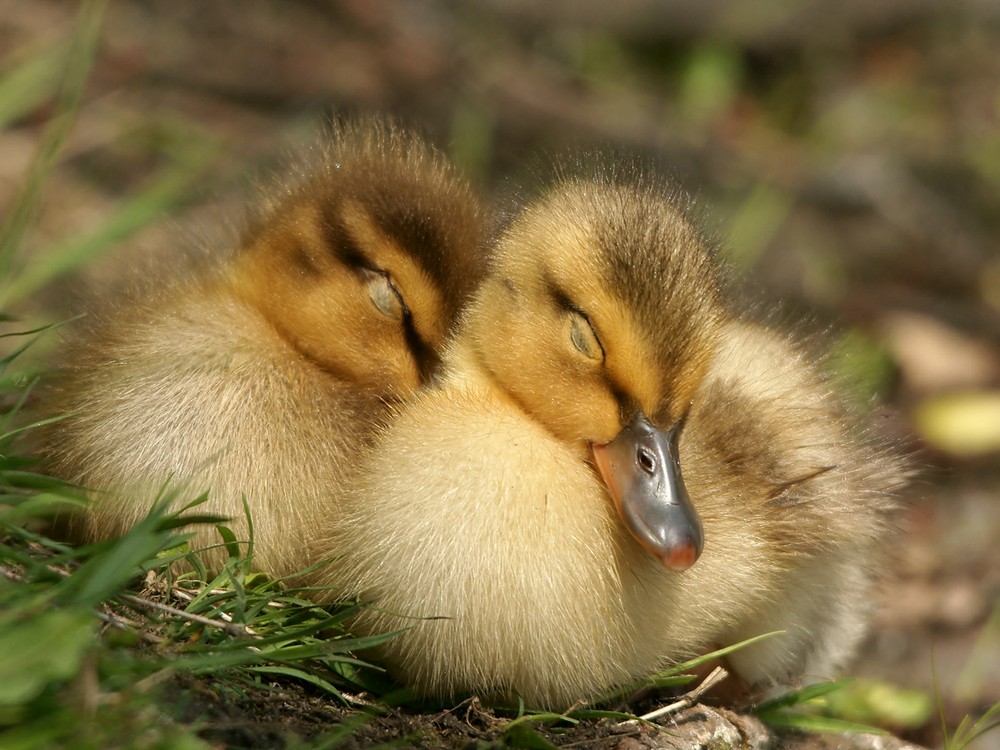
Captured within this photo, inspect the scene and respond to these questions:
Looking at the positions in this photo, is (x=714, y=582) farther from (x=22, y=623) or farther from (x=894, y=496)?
(x=22, y=623)

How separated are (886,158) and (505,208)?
12.0 feet

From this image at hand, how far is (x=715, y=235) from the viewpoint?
238cm

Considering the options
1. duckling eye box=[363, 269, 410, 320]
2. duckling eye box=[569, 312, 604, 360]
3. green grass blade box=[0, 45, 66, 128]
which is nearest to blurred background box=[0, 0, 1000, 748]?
green grass blade box=[0, 45, 66, 128]

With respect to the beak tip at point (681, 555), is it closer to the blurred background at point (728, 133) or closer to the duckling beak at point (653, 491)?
the duckling beak at point (653, 491)

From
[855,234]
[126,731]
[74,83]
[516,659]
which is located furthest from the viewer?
[855,234]

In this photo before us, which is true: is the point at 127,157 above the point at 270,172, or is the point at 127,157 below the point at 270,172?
above

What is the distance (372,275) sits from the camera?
233 centimetres

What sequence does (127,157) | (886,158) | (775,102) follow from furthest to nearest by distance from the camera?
(775,102) → (886,158) → (127,157)

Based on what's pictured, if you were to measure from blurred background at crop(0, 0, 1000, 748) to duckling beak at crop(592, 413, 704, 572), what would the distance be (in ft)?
2.84

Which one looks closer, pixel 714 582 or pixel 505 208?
pixel 714 582

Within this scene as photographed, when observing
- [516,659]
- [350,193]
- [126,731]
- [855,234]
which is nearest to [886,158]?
[855,234]

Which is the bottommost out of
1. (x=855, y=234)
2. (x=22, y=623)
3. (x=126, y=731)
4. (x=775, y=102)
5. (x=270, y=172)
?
(x=126, y=731)

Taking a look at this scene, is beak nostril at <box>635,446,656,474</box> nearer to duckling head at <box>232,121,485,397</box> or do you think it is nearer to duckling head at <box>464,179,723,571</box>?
duckling head at <box>464,179,723,571</box>

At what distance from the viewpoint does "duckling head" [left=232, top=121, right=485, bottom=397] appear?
2307 mm
